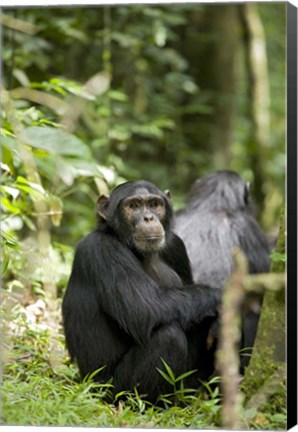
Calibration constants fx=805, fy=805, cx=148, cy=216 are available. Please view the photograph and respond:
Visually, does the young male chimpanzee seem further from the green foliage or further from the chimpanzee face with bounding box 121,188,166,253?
the green foliage

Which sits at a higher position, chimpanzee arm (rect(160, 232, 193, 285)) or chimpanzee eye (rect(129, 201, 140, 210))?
chimpanzee eye (rect(129, 201, 140, 210))

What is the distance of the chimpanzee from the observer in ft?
22.4

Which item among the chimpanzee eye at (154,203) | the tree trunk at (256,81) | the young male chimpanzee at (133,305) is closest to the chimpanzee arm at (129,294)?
the young male chimpanzee at (133,305)

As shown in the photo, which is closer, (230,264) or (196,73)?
(230,264)

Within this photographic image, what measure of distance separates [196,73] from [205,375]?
7.45 metres

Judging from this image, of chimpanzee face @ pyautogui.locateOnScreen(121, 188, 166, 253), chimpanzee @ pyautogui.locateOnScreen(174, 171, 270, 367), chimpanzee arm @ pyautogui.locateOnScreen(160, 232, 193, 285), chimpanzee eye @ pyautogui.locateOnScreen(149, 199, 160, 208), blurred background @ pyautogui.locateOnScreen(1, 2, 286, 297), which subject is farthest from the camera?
chimpanzee @ pyautogui.locateOnScreen(174, 171, 270, 367)

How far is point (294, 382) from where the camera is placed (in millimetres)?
4484

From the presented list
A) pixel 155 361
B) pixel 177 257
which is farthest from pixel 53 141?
pixel 155 361

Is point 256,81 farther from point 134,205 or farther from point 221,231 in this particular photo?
point 134,205

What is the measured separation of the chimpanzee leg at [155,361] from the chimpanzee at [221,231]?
1308 millimetres

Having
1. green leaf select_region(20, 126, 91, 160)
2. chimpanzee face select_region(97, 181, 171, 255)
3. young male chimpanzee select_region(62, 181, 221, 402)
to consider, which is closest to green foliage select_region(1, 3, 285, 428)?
green leaf select_region(20, 126, 91, 160)

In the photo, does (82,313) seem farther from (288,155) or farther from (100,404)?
(288,155)

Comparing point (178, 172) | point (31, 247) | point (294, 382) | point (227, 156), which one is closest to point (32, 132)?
point (31, 247)

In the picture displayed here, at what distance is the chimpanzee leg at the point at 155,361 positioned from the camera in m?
5.09
